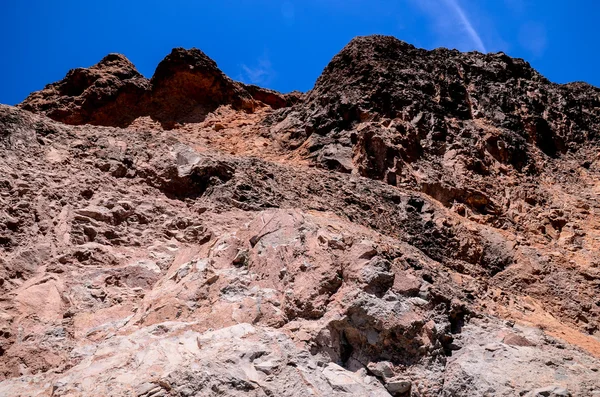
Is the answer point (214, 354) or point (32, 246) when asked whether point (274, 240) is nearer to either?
point (214, 354)

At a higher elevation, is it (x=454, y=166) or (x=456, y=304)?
(x=454, y=166)

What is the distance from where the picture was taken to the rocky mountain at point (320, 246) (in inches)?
240

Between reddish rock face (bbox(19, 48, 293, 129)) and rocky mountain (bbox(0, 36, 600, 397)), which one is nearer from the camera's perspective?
rocky mountain (bbox(0, 36, 600, 397))

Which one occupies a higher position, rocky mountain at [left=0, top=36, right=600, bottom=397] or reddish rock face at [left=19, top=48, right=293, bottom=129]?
reddish rock face at [left=19, top=48, right=293, bottom=129]

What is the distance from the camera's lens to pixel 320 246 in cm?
740

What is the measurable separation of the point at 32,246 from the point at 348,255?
422 cm

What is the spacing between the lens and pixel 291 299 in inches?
263

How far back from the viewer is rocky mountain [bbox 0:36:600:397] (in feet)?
20.0

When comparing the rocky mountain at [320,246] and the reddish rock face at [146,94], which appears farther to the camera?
the reddish rock face at [146,94]

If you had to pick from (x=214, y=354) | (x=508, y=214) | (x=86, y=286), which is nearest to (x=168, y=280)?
(x=86, y=286)

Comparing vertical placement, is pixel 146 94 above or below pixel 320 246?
above

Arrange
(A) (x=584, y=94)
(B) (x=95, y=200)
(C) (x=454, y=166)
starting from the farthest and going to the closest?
(A) (x=584, y=94), (C) (x=454, y=166), (B) (x=95, y=200)

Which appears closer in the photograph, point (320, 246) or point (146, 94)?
point (320, 246)

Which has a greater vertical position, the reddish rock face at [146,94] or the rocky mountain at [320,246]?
the reddish rock face at [146,94]
